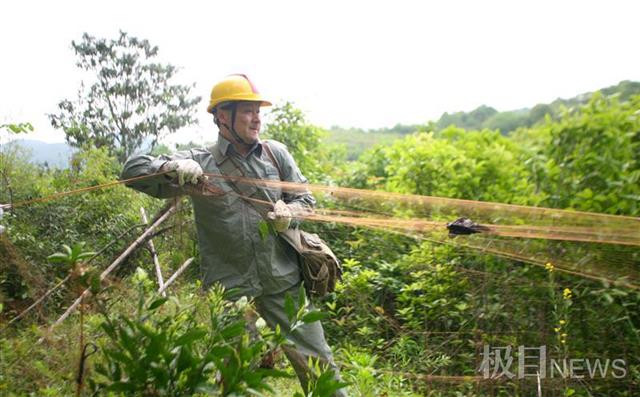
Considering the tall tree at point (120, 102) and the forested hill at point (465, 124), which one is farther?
the forested hill at point (465, 124)

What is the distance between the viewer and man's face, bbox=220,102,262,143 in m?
3.57

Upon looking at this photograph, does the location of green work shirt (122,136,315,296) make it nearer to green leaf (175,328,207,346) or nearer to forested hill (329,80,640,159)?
green leaf (175,328,207,346)

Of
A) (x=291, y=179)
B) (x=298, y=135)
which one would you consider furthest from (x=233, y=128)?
(x=298, y=135)

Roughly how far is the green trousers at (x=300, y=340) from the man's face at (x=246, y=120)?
3.16 ft

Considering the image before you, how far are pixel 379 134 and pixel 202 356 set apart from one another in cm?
1867

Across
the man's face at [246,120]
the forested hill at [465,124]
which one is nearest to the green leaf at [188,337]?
the man's face at [246,120]

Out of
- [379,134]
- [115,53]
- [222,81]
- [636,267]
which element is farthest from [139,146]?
[379,134]

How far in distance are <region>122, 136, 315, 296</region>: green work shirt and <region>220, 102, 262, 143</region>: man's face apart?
14 cm

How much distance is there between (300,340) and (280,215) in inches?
28.6

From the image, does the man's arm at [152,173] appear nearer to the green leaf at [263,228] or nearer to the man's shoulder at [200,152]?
the man's shoulder at [200,152]

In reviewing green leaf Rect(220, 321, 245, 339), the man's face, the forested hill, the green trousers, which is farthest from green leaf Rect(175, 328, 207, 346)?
the forested hill

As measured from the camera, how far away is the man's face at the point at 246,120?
357 centimetres

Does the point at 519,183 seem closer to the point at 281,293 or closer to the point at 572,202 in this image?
the point at 572,202

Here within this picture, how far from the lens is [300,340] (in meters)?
3.37
